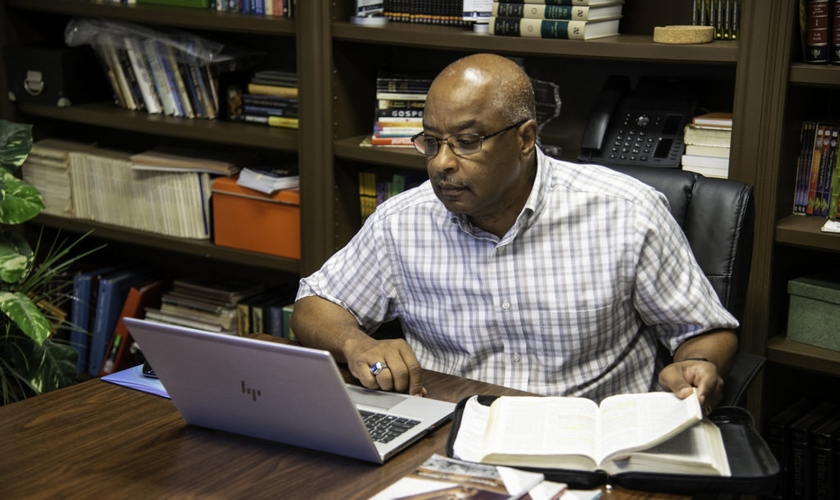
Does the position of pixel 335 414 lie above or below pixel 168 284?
A: above

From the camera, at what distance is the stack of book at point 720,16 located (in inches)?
93.5

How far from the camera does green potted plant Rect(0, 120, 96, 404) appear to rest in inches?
101

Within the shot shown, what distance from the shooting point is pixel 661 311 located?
183 cm

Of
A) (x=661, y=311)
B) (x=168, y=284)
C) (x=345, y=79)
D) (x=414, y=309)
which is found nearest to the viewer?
(x=661, y=311)

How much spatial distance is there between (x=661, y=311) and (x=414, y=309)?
0.48 meters

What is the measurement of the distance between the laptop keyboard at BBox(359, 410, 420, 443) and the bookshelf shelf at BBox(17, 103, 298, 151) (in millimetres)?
1566

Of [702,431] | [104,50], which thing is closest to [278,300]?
[104,50]

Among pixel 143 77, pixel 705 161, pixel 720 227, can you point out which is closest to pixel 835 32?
pixel 705 161

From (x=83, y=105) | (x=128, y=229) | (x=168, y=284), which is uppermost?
(x=83, y=105)

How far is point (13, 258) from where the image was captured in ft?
8.67

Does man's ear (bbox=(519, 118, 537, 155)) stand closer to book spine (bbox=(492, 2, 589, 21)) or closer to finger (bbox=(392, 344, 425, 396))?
finger (bbox=(392, 344, 425, 396))

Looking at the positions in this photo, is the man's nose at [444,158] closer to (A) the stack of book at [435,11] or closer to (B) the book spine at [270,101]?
(A) the stack of book at [435,11]

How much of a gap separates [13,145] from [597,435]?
6.54ft

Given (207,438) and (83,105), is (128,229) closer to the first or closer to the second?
(83,105)
